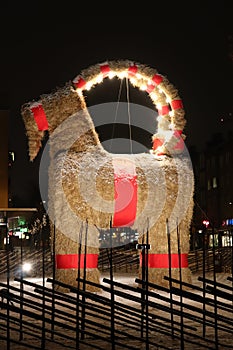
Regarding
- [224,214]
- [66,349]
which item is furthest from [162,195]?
[224,214]

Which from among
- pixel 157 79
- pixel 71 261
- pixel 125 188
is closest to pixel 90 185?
pixel 125 188

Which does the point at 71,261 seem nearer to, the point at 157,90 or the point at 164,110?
the point at 164,110

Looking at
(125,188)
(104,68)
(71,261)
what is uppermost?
(104,68)

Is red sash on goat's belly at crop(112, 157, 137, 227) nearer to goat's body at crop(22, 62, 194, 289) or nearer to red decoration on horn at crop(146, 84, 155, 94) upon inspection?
goat's body at crop(22, 62, 194, 289)

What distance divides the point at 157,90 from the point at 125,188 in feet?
8.31

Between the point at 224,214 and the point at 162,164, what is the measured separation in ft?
147

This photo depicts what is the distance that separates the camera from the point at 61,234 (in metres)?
13.1

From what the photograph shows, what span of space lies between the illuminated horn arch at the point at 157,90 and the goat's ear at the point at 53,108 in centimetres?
32

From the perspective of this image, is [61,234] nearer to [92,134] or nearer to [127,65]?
[92,134]

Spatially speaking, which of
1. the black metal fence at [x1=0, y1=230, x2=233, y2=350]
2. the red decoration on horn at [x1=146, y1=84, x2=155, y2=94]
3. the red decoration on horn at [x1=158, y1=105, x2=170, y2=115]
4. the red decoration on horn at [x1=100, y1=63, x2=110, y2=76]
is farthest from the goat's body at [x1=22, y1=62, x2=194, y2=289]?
the black metal fence at [x1=0, y1=230, x2=233, y2=350]

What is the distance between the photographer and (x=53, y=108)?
13.4 metres

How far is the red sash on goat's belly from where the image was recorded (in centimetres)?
1332

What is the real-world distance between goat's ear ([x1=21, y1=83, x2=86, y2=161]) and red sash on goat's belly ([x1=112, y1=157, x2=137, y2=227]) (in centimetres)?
146

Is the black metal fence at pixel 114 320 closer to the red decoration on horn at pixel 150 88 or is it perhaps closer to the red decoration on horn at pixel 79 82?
the red decoration on horn at pixel 79 82
